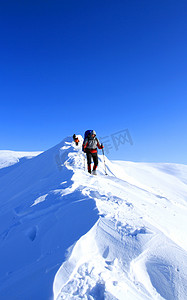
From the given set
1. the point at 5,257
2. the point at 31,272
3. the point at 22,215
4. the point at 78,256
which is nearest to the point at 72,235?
the point at 78,256

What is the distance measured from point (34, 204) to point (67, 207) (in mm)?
1815

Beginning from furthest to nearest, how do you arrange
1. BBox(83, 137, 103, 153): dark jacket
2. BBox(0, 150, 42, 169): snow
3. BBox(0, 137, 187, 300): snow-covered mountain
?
BBox(0, 150, 42, 169): snow, BBox(83, 137, 103, 153): dark jacket, BBox(0, 137, 187, 300): snow-covered mountain

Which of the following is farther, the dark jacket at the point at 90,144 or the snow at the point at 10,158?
the snow at the point at 10,158

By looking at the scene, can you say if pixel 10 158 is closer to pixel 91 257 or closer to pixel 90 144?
pixel 90 144

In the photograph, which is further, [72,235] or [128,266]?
[72,235]

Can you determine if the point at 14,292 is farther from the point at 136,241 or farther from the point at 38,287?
the point at 136,241

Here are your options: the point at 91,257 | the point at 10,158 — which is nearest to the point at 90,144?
the point at 91,257

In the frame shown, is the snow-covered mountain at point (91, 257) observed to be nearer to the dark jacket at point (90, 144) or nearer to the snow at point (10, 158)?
the dark jacket at point (90, 144)

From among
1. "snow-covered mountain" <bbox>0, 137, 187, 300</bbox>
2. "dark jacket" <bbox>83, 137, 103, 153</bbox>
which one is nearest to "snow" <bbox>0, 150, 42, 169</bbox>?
"dark jacket" <bbox>83, 137, 103, 153</bbox>

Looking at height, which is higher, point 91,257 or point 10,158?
point 10,158

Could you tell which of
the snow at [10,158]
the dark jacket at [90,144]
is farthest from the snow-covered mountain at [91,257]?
the snow at [10,158]

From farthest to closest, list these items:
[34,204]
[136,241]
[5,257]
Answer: [34,204], [5,257], [136,241]

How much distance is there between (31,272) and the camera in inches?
115

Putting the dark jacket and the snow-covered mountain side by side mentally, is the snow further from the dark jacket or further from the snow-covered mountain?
the snow-covered mountain
